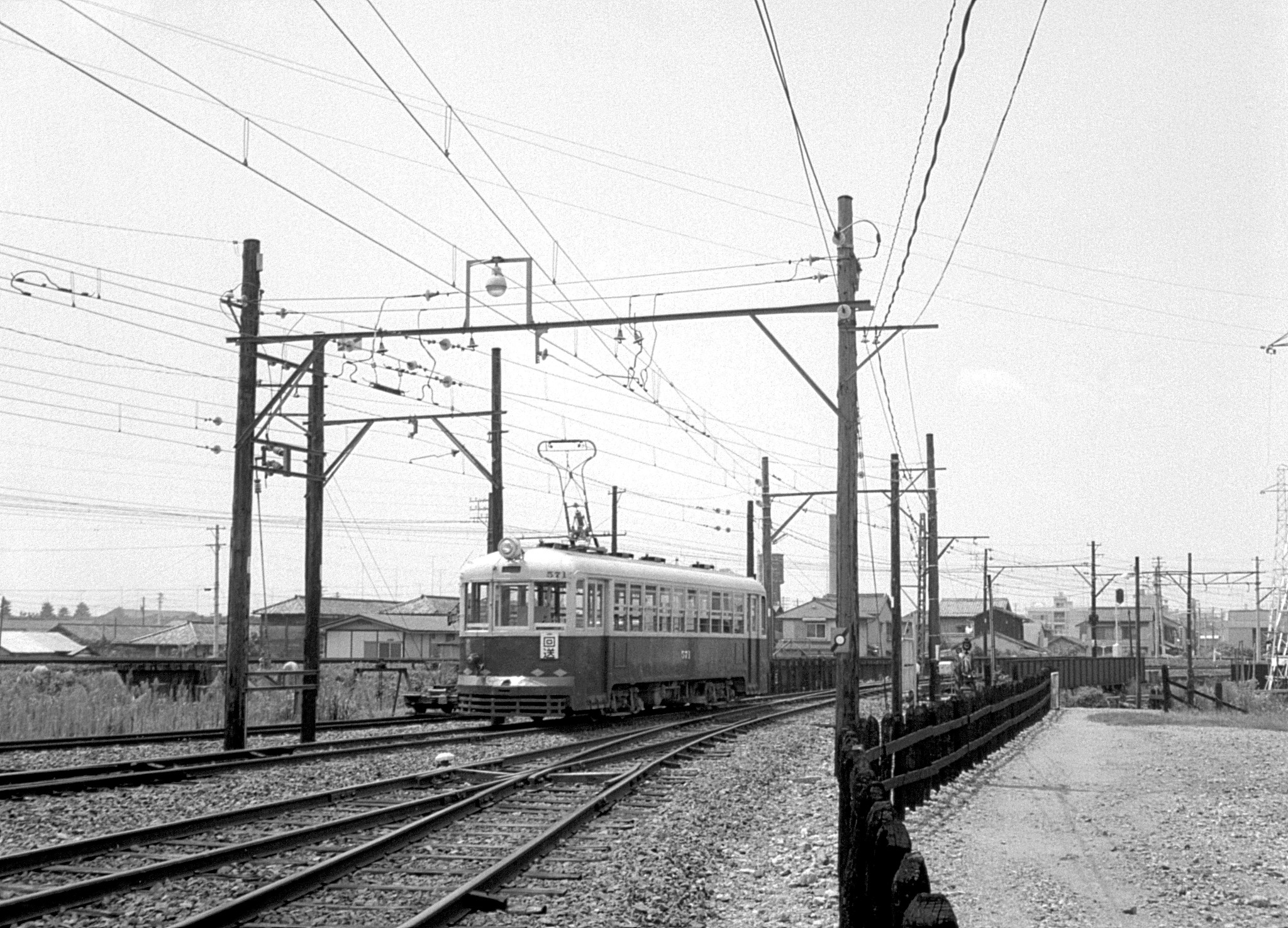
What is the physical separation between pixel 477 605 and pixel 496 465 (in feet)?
19.9

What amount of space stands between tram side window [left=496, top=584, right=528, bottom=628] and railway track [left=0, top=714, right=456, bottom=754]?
2862 millimetres

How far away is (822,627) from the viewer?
84.2 meters

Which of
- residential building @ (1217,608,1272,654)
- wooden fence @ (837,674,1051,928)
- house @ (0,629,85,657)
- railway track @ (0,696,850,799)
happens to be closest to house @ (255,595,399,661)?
house @ (0,629,85,657)

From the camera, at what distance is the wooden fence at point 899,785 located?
13.5 ft

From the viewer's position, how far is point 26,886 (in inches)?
310

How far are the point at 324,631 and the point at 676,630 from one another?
4293cm

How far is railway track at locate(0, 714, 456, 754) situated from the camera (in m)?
17.0

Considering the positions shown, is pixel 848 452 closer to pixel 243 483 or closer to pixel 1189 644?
pixel 243 483

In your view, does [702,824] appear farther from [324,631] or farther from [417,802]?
[324,631]

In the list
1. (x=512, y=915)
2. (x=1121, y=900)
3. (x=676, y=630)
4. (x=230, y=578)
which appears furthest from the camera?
(x=676, y=630)

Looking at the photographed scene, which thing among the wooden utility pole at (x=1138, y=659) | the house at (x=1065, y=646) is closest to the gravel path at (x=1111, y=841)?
the wooden utility pole at (x=1138, y=659)

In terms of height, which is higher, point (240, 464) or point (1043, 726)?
point (240, 464)

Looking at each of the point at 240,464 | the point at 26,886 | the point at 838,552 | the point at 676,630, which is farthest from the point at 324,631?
the point at 26,886

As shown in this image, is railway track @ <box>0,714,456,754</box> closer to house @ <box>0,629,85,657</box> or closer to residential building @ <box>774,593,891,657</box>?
residential building @ <box>774,593,891,657</box>
